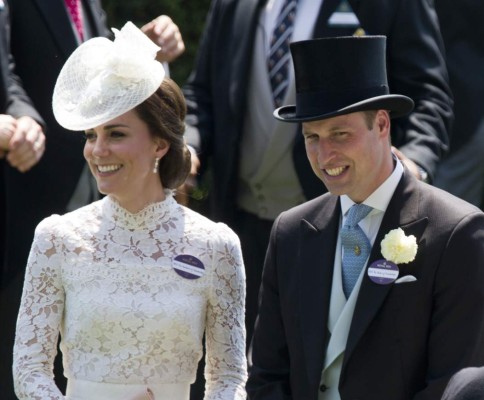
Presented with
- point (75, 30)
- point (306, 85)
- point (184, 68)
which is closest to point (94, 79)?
point (306, 85)

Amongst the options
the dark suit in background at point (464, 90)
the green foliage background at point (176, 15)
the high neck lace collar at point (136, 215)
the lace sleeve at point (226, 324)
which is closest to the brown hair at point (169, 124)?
the high neck lace collar at point (136, 215)

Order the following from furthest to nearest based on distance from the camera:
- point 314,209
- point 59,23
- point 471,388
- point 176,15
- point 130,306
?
point 176,15
point 59,23
point 130,306
point 314,209
point 471,388

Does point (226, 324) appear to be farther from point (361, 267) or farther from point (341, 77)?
point (341, 77)

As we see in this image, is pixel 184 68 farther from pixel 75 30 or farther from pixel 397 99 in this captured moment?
pixel 397 99

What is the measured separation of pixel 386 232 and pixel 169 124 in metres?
1.01

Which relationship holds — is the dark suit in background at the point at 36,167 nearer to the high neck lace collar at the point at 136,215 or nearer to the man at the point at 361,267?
the high neck lace collar at the point at 136,215

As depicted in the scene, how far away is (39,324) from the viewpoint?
5617 mm

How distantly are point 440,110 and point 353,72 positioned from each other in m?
1.45

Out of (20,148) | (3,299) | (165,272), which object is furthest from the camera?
(3,299)

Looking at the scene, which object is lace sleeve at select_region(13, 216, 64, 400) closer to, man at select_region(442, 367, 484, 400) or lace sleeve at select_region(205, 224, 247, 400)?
lace sleeve at select_region(205, 224, 247, 400)

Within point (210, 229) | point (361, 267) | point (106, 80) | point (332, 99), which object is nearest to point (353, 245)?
point (361, 267)

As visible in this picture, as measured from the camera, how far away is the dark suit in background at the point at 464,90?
766 centimetres

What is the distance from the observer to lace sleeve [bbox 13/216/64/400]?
5602 millimetres

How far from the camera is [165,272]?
5.71 meters
